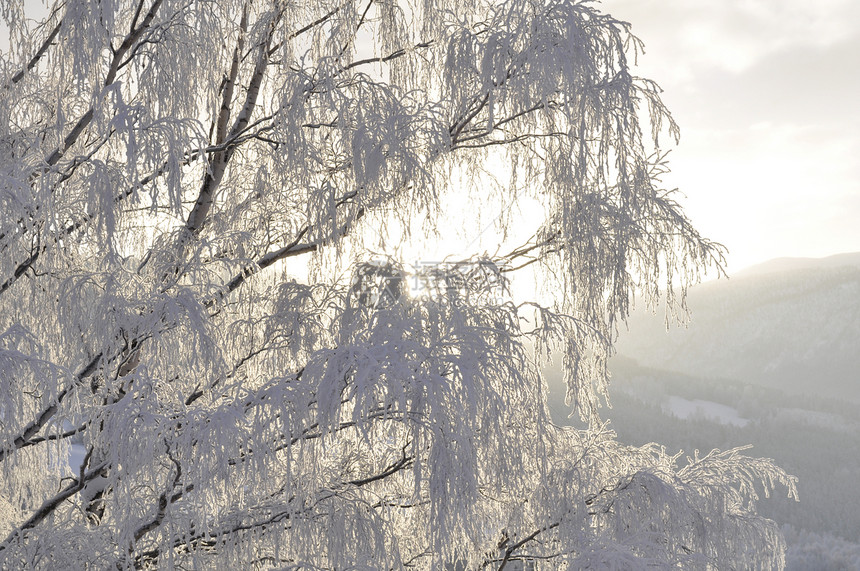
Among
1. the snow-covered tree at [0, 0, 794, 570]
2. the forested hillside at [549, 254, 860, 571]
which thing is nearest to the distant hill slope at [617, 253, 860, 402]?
the forested hillside at [549, 254, 860, 571]

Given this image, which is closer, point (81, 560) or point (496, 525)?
point (81, 560)

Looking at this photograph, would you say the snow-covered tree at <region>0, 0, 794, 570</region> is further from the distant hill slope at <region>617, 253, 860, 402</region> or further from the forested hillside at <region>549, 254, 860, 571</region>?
the distant hill slope at <region>617, 253, 860, 402</region>

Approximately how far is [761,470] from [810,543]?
57.7 feet

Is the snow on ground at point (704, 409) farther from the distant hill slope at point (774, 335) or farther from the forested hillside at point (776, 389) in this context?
the distant hill slope at point (774, 335)

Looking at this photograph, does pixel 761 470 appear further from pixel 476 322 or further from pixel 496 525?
pixel 476 322

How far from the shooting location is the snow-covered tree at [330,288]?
1.97 m

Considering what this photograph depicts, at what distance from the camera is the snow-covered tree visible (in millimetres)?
1967

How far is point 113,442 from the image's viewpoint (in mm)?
1860

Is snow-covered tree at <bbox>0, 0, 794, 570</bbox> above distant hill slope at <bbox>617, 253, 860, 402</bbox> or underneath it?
above

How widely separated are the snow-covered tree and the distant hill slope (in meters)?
50.9

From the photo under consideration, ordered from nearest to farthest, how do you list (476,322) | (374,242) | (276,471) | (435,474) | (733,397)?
(435,474) < (476,322) < (276,471) < (374,242) < (733,397)

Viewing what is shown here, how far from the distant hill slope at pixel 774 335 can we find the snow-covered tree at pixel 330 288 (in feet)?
167

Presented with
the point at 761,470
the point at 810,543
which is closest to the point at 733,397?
the point at 810,543

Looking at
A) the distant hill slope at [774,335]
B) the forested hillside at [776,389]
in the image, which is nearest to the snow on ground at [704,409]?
the forested hillside at [776,389]
